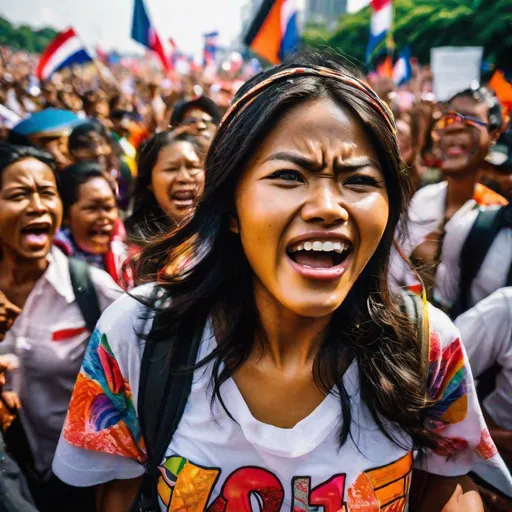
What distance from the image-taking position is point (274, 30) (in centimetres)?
611

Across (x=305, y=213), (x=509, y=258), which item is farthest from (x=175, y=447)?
(x=509, y=258)

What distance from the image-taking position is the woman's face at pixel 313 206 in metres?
1.18

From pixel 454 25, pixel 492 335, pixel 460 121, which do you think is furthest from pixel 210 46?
pixel 454 25

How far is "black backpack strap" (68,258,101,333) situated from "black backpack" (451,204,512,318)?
5.54ft

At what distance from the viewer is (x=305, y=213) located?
1161 mm

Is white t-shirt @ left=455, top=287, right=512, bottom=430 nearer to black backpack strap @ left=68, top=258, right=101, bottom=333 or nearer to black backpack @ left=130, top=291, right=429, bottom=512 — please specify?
black backpack @ left=130, top=291, right=429, bottom=512

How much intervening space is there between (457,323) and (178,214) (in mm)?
1665

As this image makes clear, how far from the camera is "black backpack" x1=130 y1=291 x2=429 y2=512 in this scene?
1.31 m

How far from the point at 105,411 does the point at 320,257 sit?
25.4 inches

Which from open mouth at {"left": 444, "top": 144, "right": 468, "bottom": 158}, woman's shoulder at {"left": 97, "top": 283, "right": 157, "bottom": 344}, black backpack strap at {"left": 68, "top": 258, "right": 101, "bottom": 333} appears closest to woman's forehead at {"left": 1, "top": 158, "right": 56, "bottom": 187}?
black backpack strap at {"left": 68, "top": 258, "right": 101, "bottom": 333}

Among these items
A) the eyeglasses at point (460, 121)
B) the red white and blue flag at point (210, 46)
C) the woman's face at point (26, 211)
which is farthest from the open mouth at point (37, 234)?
the red white and blue flag at point (210, 46)

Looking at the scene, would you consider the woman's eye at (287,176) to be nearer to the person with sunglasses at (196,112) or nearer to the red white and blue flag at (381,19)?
the person with sunglasses at (196,112)

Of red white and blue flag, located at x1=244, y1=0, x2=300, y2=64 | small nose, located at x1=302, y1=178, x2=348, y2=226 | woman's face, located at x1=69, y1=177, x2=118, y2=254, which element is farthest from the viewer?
red white and blue flag, located at x1=244, y1=0, x2=300, y2=64

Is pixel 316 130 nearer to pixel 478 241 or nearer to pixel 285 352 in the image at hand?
pixel 285 352
